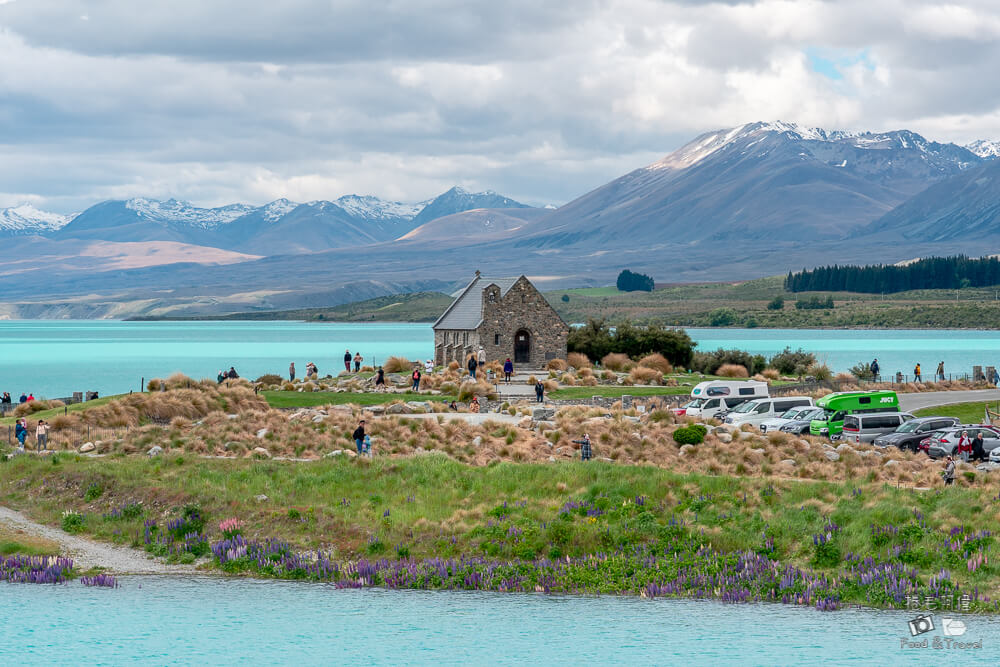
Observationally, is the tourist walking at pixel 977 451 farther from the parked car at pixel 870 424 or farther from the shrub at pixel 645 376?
the shrub at pixel 645 376

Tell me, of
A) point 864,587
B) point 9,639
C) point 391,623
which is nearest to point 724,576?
point 864,587

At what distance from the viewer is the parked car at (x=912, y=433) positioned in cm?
3975

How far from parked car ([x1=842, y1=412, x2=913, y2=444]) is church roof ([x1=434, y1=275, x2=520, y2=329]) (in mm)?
34488

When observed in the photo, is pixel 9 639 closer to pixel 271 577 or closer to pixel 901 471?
pixel 271 577

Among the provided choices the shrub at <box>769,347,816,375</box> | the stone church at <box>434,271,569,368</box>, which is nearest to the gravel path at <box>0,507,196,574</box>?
the stone church at <box>434,271,569,368</box>

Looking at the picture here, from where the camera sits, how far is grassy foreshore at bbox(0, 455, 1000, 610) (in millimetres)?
23109

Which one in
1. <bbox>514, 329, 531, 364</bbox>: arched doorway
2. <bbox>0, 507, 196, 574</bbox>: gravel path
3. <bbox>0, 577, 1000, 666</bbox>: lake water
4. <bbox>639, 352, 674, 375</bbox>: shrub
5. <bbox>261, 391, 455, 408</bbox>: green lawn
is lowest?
<bbox>0, 577, 1000, 666</bbox>: lake water

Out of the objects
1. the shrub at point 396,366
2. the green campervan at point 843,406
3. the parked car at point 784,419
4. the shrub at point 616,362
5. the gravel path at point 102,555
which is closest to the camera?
the gravel path at point 102,555

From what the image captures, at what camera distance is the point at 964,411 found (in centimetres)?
5219

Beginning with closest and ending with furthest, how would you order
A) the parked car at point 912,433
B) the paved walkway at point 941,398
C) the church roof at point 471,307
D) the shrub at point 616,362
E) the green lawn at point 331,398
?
the parked car at point 912,433 < the green lawn at point 331,398 < the paved walkway at point 941,398 < the shrub at point 616,362 < the church roof at point 471,307

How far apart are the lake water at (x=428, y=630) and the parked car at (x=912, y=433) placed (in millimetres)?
19745

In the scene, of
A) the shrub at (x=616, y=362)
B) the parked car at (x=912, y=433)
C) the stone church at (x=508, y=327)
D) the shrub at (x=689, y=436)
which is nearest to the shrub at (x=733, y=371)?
the shrub at (x=616, y=362)

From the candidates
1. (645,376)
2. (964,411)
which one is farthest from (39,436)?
(964,411)

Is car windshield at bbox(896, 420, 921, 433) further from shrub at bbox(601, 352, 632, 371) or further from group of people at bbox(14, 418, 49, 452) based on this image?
shrub at bbox(601, 352, 632, 371)
